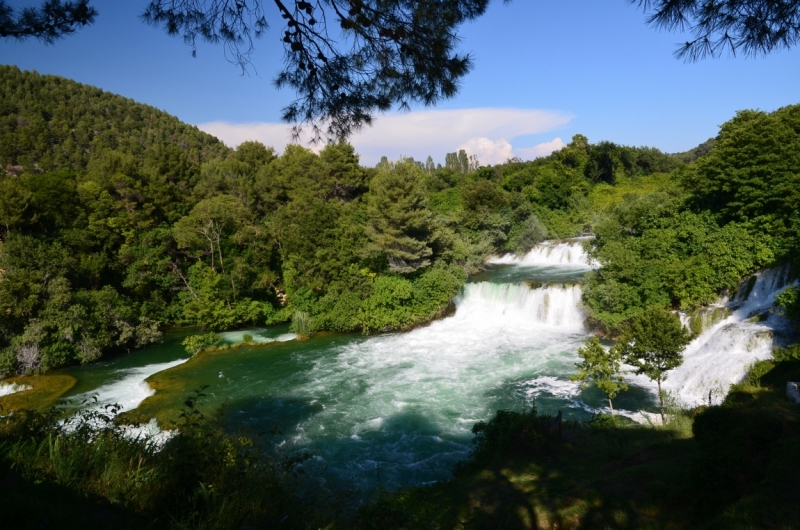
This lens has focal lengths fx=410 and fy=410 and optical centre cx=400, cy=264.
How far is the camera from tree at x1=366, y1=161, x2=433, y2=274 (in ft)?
72.0

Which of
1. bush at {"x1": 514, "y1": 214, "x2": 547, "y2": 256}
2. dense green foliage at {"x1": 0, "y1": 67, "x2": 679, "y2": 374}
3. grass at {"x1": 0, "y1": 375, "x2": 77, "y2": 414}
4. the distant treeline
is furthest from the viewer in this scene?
bush at {"x1": 514, "y1": 214, "x2": 547, "y2": 256}

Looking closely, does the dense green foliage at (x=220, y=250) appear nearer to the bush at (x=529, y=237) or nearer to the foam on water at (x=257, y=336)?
the bush at (x=529, y=237)

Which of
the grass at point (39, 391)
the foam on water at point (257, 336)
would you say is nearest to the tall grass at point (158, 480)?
the grass at point (39, 391)

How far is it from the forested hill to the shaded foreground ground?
34.0 metres

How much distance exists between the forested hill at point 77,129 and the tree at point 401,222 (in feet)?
69.6

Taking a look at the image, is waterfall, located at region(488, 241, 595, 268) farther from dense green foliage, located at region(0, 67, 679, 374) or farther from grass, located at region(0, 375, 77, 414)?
grass, located at region(0, 375, 77, 414)

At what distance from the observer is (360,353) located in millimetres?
17859

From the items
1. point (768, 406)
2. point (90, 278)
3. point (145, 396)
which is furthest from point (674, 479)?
point (90, 278)

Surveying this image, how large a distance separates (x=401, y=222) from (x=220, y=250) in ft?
36.1

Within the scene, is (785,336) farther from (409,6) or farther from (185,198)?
(185,198)

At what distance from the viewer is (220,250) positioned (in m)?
24.2

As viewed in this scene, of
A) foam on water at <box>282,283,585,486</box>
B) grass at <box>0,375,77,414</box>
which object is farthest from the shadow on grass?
grass at <box>0,375,77,414</box>

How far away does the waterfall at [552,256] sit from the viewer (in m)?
28.6

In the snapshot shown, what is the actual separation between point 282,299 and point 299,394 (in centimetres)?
1316
